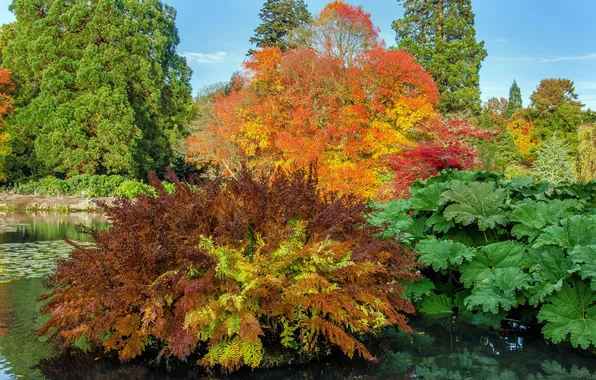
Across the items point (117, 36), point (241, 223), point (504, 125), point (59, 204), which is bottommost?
point (59, 204)

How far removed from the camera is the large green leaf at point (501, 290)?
405cm

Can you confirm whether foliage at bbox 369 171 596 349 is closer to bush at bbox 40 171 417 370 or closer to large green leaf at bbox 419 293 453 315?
large green leaf at bbox 419 293 453 315

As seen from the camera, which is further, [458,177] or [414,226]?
[458,177]

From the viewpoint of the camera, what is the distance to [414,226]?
540cm

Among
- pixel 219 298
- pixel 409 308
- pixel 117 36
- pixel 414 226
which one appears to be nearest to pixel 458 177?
pixel 414 226

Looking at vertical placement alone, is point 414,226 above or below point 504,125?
Result: below

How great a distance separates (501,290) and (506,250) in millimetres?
450

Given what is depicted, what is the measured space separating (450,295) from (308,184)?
7.33ft

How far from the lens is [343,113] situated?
16453 millimetres

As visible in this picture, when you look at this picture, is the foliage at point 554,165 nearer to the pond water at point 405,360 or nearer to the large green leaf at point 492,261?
the large green leaf at point 492,261

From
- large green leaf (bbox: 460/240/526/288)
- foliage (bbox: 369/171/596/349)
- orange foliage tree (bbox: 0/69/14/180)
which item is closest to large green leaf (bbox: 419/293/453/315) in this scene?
foliage (bbox: 369/171/596/349)

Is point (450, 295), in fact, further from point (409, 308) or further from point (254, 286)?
point (254, 286)

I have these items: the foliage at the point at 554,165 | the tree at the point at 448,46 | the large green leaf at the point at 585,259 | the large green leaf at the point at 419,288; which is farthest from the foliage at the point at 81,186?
the large green leaf at the point at 585,259

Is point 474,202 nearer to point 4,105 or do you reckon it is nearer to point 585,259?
point 585,259
